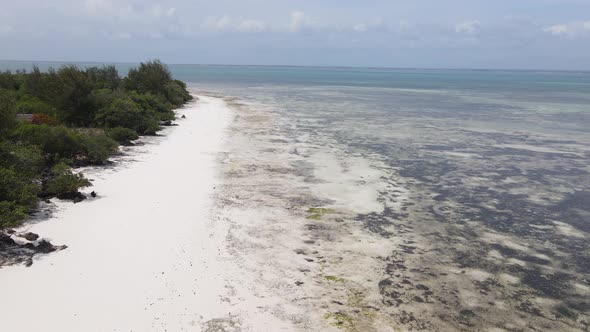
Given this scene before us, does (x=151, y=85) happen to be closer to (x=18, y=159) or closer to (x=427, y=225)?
(x=18, y=159)

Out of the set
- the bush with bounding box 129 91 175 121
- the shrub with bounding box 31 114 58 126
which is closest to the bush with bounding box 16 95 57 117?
the shrub with bounding box 31 114 58 126

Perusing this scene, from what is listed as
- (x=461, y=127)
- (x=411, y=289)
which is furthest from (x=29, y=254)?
(x=461, y=127)

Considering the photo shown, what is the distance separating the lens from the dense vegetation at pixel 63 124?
11.5m

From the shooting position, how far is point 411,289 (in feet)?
28.1

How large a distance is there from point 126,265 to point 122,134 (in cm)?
1385

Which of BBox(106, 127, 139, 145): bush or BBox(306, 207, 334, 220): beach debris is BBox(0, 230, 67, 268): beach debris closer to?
BBox(306, 207, 334, 220): beach debris

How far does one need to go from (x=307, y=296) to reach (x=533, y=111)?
145 ft

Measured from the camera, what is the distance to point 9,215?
31.2 feet

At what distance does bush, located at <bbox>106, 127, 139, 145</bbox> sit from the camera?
826 inches

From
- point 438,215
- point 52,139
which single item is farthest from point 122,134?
point 438,215

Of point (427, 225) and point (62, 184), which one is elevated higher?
point (62, 184)

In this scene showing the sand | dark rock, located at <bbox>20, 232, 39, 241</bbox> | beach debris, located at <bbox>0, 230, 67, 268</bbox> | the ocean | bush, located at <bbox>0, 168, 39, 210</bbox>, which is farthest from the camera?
bush, located at <bbox>0, 168, 39, 210</bbox>

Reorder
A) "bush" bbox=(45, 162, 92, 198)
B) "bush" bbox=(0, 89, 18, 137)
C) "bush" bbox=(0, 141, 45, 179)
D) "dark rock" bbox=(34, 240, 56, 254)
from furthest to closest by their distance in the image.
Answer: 1. "bush" bbox=(45, 162, 92, 198)
2. "bush" bbox=(0, 141, 45, 179)
3. "bush" bbox=(0, 89, 18, 137)
4. "dark rock" bbox=(34, 240, 56, 254)

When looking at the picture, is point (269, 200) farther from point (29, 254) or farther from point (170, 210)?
point (29, 254)
